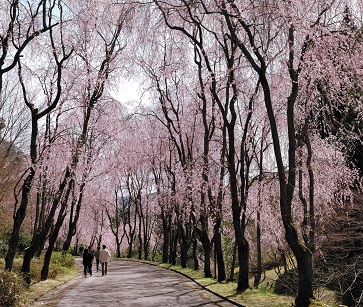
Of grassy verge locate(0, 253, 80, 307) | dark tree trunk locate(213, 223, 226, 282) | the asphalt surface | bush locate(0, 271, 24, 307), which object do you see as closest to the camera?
bush locate(0, 271, 24, 307)

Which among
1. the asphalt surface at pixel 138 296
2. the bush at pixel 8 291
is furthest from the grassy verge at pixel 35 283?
the asphalt surface at pixel 138 296

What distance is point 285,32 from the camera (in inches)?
516

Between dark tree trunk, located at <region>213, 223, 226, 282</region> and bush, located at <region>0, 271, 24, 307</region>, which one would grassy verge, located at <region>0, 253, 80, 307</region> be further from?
dark tree trunk, located at <region>213, 223, 226, 282</region>

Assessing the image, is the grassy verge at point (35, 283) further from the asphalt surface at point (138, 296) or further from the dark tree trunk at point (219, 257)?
the dark tree trunk at point (219, 257)

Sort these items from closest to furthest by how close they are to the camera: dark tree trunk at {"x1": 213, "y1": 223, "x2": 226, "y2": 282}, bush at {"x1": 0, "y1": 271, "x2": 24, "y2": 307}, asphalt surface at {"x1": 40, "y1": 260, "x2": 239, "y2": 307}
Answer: bush at {"x1": 0, "y1": 271, "x2": 24, "y2": 307}, asphalt surface at {"x1": 40, "y1": 260, "x2": 239, "y2": 307}, dark tree trunk at {"x1": 213, "y1": 223, "x2": 226, "y2": 282}

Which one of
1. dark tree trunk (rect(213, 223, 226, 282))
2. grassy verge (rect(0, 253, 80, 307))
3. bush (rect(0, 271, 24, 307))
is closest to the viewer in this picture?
bush (rect(0, 271, 24, 307))

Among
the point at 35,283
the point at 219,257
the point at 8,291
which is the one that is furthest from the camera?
the point at 219,257

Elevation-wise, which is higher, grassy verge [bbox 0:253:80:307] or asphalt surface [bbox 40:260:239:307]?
grassy verge [bbox 0:253:80:307]

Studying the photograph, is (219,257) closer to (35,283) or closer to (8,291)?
(35,283)

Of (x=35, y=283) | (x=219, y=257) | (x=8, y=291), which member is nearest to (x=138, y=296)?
(x=35, y=283)

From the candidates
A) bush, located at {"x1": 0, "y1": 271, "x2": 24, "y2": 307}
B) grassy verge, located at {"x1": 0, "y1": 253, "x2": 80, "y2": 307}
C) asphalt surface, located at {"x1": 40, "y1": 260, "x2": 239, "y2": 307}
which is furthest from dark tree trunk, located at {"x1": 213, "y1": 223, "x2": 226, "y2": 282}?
bush, located at {"x1": 0, "y1": 271, "x2": 24, "y2": 307}

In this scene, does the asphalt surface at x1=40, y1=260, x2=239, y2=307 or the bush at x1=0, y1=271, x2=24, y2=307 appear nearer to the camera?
the bush at x1=0, y1=271, x2=24, y2=307

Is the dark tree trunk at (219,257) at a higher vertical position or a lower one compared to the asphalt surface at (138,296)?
higher

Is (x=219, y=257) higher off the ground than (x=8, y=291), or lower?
higher
